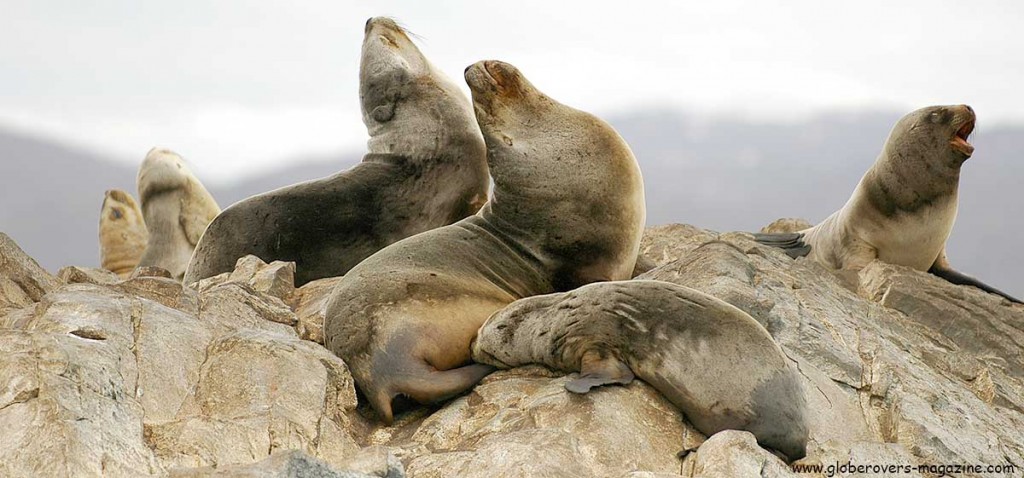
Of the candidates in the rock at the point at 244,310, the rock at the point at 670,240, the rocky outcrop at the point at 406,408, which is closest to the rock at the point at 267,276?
the rocky outcrop at the point at 406,408

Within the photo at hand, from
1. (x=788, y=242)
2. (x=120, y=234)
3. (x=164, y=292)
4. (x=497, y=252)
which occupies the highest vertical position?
(x=497, y=252)

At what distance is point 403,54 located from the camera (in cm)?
1066

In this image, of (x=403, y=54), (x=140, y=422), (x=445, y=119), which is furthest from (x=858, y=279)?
(x=140, y=422)

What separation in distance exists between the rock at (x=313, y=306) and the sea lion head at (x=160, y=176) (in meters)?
5.89

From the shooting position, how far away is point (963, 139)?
11.2 m

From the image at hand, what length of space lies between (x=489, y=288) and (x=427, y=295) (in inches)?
17.6

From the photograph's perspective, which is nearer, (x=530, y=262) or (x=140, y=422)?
(x=140, y=422)

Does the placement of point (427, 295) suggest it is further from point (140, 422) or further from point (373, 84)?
point (373, 84)

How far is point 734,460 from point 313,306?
11.6 ft

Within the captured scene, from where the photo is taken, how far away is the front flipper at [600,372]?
5953mm

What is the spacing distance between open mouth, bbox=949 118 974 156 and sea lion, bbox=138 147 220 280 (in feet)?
24.2

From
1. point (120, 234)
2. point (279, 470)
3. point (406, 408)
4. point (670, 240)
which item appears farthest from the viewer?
point (120, 234)

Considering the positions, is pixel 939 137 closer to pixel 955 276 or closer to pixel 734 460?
pixel 955 276

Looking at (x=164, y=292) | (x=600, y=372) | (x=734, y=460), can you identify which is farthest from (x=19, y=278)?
(x=734, y=460)
